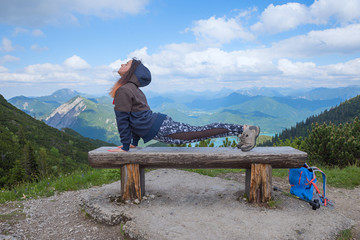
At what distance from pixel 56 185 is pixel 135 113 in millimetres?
3410

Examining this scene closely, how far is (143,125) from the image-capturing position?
197 inches

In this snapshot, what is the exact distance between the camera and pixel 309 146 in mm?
9594

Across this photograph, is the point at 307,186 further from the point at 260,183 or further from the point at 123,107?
the point at 123,107

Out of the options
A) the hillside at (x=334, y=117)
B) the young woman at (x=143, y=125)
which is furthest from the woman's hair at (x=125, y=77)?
the hillside at (x=334, y=117)

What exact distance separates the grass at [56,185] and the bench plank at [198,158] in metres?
2.29

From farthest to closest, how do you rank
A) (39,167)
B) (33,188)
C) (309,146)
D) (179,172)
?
1. (39,167)
2. (309,146)
3. (179,172)
4. (33,188)

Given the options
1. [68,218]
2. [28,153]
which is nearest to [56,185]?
[68,218]

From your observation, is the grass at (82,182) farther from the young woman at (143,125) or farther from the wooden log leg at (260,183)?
the wooden log leg at (260,183)

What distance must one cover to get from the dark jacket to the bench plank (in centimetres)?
29

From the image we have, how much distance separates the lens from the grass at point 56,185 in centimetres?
616

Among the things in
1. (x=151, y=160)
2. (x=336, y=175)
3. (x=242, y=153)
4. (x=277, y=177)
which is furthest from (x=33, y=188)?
(x=336, y=175)

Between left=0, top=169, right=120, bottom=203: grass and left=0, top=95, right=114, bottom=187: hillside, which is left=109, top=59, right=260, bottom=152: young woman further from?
left=0, top=95, right=114, bottom=187: hillside

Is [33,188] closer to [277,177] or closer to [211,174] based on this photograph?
[211,174]

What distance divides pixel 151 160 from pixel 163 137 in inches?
20.0
